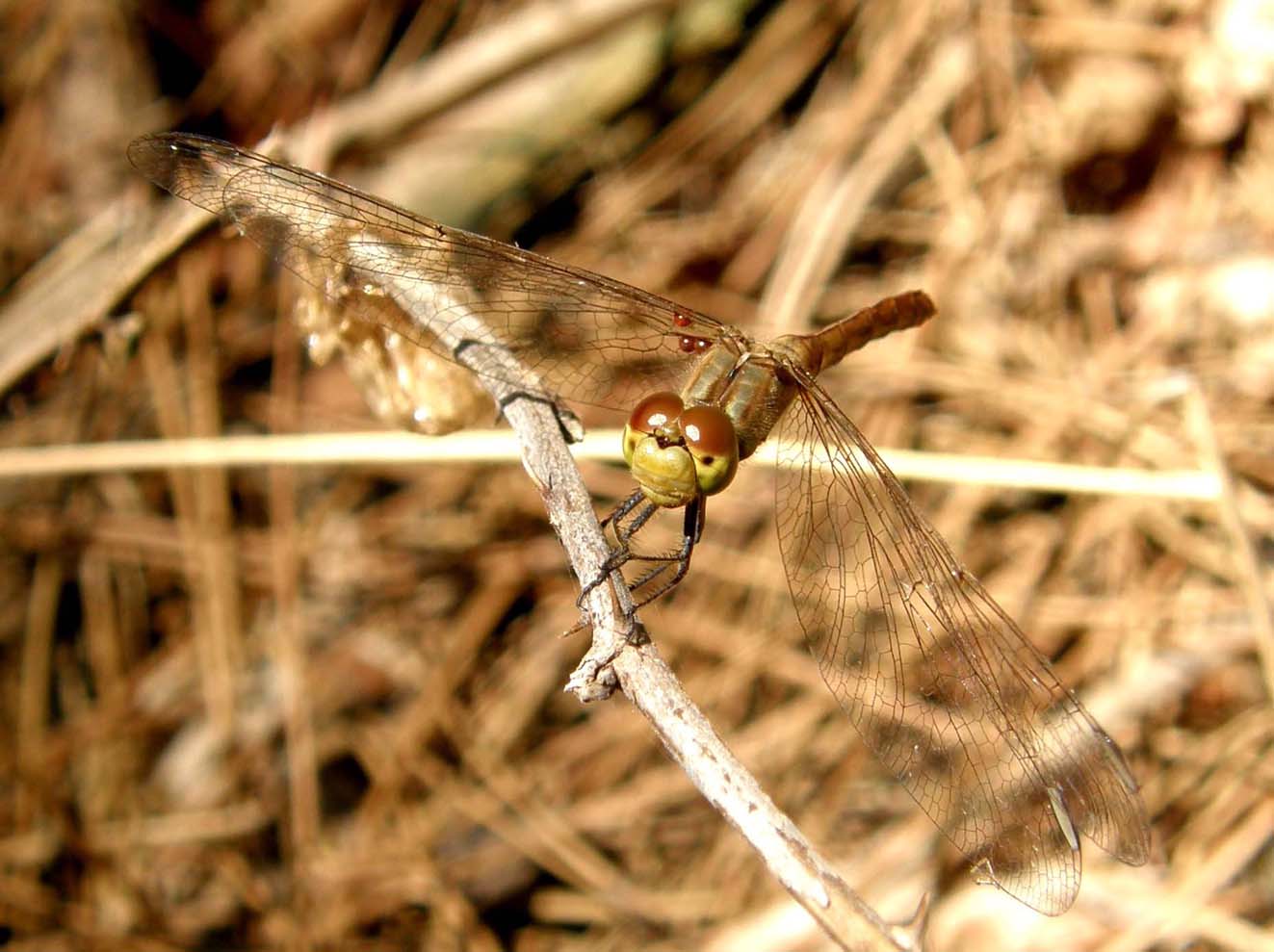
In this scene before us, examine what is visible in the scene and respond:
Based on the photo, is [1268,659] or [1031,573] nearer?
[1268,659]

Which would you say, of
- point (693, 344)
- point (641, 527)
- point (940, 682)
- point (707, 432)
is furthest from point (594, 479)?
point (940, 682)

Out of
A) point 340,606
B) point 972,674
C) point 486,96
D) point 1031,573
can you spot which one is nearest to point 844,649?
point 972,674

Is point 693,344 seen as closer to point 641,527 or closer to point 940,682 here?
point 641,527

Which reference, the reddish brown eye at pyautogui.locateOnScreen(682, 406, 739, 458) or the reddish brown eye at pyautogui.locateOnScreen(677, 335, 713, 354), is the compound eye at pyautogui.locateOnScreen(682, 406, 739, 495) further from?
the reddish brown eye at pyautogui.locateOnScreen(677, 335, 713, 354)

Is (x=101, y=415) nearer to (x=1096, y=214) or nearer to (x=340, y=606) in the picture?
(x=340, y=606)

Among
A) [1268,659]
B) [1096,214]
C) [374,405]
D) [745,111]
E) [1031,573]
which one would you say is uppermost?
[745,111]

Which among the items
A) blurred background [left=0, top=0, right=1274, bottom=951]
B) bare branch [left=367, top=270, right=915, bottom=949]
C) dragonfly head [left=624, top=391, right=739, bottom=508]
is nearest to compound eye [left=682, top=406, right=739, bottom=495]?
dragonfly head [left=624, top=391, right=739, bottom=508]

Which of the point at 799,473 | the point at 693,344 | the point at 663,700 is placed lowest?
the point at 663,700
